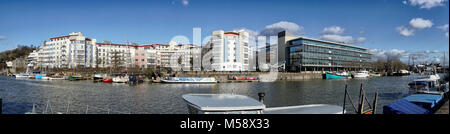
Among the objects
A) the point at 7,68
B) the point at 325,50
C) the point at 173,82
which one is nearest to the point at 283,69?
the point at 325,50

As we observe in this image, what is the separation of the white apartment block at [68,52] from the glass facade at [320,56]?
5231 cm

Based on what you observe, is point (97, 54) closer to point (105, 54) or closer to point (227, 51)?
point (105, 54)

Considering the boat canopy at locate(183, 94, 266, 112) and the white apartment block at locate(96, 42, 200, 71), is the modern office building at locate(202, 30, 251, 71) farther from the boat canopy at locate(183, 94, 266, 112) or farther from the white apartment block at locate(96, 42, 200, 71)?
the boat canopy at locate(183, 94, 266, 112)

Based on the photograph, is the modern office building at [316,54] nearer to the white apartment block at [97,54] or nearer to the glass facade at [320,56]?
the glass facade at [320,56]

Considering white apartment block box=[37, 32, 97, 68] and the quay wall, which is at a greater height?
white apartment block box=[37, 32, 97, 68]

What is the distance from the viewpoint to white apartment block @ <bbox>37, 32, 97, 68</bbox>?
174ft

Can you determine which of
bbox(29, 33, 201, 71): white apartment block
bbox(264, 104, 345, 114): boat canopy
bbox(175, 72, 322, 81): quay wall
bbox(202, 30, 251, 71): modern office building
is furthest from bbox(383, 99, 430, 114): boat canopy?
bbox(29, 33, 201, 71): white apartment block

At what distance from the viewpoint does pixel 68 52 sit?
A: 55.3m

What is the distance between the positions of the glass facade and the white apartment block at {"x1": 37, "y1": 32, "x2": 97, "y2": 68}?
52311mm

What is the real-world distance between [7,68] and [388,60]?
418 feet

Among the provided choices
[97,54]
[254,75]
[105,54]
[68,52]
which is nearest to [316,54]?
[254,75]

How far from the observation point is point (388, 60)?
263ft

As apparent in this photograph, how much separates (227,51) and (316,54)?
25635mm
